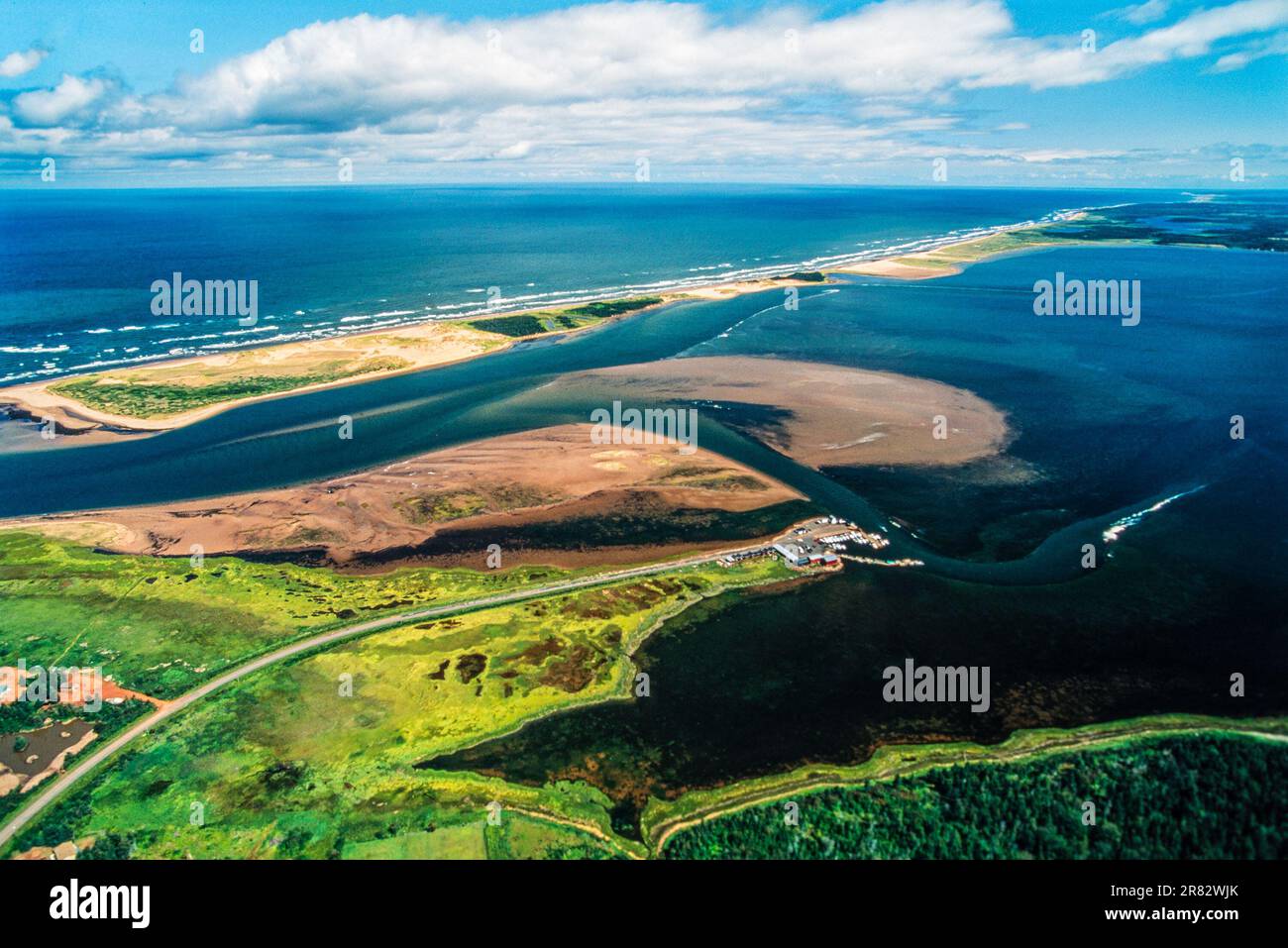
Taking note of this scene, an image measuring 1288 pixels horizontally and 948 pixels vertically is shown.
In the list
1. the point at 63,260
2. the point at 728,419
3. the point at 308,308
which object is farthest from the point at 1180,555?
the point at 63,260

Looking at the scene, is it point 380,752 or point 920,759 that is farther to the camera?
point 380,752

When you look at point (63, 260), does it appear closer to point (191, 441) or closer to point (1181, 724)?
point (191, 441)

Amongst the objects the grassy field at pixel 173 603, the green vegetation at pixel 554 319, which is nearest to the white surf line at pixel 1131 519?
the grassy field at pixel 173 603
